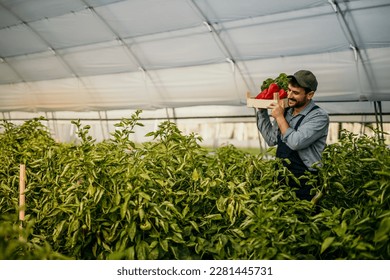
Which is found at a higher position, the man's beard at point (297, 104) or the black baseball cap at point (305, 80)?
the black baseball cap at point (305, 80)

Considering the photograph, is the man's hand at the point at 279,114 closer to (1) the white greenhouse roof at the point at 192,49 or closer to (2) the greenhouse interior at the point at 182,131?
(2) the greenhouse interior at the point at 182,131

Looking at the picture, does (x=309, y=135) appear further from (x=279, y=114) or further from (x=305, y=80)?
(x=305, y=80)

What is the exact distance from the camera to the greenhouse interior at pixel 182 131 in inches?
68.1

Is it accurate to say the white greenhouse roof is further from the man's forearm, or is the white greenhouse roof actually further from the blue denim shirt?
the man's forearm

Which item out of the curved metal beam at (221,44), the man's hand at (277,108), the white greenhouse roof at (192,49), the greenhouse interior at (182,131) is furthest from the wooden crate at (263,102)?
the curved metal beam at (221,44)

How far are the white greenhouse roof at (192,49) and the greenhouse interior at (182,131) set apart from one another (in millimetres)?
29

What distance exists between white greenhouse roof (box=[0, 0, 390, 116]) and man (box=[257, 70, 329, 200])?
3.57 meters

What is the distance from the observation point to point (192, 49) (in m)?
8.14

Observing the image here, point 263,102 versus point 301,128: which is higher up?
point 263,102

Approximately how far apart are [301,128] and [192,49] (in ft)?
18.6

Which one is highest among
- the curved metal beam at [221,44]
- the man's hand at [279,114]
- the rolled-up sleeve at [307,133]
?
the curved metal beam at [221,44]

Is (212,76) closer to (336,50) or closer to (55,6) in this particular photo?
(336,50)

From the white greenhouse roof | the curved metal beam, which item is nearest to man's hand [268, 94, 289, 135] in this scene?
the white greenhouse roof

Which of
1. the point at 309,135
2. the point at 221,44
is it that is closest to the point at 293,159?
the point at 309,135
